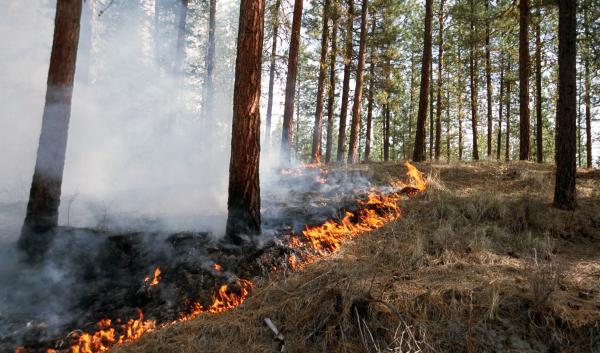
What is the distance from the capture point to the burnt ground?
372cm

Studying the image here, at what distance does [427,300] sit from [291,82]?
9.83 m

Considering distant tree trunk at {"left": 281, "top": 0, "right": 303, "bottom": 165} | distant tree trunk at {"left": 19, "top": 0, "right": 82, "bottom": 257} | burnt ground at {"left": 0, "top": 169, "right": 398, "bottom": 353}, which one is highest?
distant tree trunk at {"left": 281, "top": 0, "right": 303, "bottom": 165}

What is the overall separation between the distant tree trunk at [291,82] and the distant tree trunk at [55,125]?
287 inches

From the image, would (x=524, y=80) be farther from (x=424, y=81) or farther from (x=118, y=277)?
(x=118, y=277)

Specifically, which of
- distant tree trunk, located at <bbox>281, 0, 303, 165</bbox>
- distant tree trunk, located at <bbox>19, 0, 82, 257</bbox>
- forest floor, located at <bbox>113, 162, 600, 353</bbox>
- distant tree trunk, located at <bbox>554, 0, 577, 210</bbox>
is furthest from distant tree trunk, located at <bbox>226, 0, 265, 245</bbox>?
distant tree trunk, located at <bbox>281, 0, 303, 165</bbox>

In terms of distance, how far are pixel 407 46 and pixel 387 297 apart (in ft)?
75.5

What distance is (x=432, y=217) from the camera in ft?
21.0

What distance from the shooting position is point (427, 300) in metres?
3.44

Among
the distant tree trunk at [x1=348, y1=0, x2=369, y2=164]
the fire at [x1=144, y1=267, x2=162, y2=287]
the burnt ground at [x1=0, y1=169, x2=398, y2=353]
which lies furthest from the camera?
the distant tree trunk at [x1=348, y1=0, x2=369, y2=164]

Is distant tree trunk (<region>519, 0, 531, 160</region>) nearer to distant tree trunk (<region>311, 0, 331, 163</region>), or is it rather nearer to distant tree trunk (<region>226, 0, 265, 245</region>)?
distant tree trunk (<region>311, 0, 331, 163</region>)

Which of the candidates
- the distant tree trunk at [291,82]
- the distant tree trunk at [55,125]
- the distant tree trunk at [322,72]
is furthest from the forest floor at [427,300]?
the distant tree trunk at [322,72]

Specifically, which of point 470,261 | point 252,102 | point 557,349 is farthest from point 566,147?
point 252,102

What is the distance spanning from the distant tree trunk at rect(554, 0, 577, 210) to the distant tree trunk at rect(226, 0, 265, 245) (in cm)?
564

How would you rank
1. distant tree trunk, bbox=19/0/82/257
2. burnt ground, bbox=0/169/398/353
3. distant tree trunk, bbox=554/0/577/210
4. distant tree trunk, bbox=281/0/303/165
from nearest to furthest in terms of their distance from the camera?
1. burnt ground, bbox=0/169/398/353
2. distant tree trunk, bbox=19/0/82/257
3. distant tree trunk, bbox=554/0/577/210
4. distant tree trunk, bbox=281/0/303/165
